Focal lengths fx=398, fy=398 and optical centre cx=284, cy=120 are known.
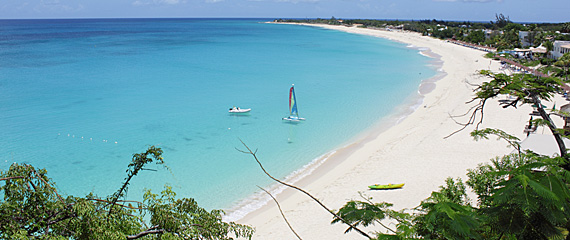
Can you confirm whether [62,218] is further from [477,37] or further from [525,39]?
[477,37]

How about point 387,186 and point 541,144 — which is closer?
point 541,144

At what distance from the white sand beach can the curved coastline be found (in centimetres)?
18

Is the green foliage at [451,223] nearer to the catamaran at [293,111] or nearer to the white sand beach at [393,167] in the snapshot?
the white sand beach at [393,167]

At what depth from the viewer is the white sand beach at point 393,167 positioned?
541 inches

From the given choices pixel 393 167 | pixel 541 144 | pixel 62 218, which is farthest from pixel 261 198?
pixel 62 218

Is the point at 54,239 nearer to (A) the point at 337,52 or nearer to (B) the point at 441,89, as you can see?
(B) the point at 441,89

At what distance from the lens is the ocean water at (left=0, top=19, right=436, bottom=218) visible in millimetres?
19094

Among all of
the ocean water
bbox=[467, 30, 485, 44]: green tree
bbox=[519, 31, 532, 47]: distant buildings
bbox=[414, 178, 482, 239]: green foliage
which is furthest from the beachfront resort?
bbox=[467, 30, 485, 44]: green tree

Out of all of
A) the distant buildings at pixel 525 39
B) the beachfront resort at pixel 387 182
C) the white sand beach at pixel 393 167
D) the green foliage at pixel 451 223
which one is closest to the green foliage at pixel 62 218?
the beachfront resort at pixel 387 182

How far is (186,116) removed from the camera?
2914 centimetres

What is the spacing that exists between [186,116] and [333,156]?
508 inches

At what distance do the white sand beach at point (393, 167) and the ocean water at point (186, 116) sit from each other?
6.06 ft

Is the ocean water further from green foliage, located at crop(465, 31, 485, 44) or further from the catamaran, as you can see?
green foliage, located at crop(465, 31, 485, 44)

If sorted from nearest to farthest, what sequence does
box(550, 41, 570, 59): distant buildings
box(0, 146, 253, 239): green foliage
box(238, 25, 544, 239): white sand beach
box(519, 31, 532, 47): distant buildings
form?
box(0, 146, 253, 239): green foliage → box(238, 25, 544, 239): white sand beach → box(550, 41, 570, 59): distant buildings → box(519, 31, 532, 47): distant buildings
